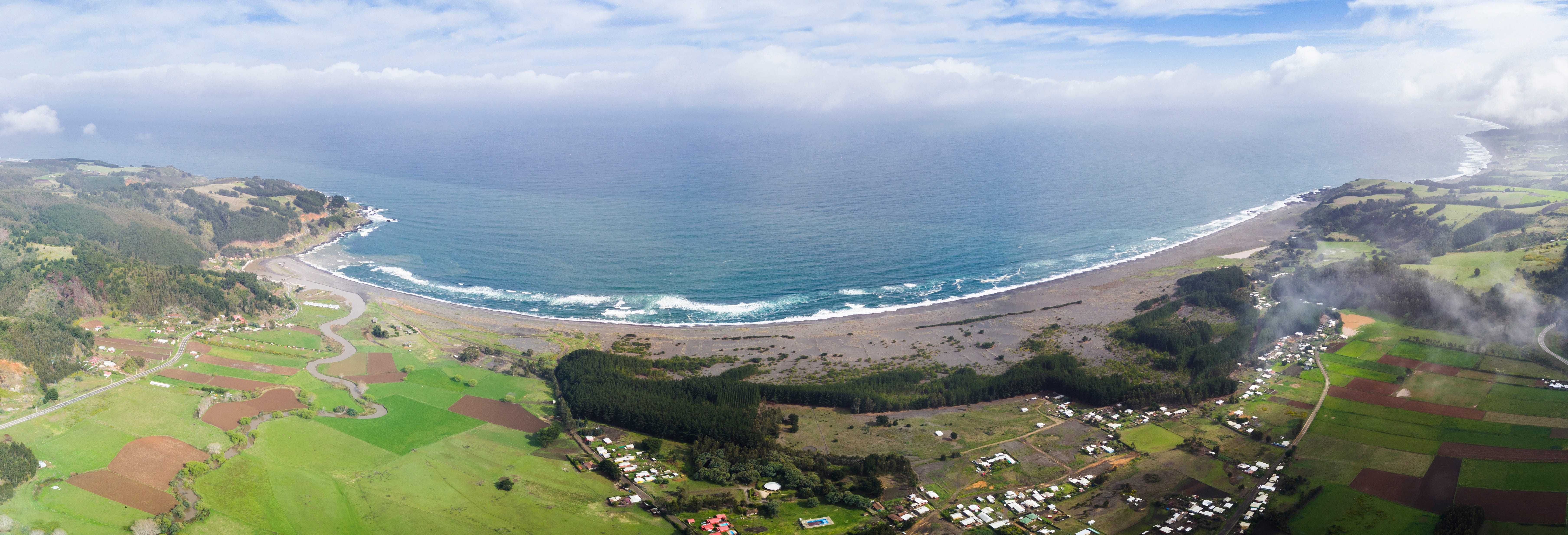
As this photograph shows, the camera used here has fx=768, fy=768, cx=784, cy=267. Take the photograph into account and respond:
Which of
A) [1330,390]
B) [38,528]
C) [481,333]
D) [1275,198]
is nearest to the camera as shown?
[38,528]

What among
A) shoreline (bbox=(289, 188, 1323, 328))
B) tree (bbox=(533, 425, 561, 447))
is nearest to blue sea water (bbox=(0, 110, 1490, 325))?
shoreline (bbox=(289, 188, 1323, 328))

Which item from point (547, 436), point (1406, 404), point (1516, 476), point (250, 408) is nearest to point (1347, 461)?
point (1516, 476)

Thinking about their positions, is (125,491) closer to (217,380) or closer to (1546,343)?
(217,380)

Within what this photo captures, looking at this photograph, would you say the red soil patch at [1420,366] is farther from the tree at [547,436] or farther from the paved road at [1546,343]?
the tree at [547,436]

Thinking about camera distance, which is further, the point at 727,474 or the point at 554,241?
the point at 554,241

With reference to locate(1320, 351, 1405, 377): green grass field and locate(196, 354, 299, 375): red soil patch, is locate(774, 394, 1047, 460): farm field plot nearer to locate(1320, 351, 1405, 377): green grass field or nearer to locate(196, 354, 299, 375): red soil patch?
locate(1320, 351, 1405, 377): green grass field

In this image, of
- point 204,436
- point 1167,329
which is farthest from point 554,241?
point 1167,329

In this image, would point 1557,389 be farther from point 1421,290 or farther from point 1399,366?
point 1421,290
